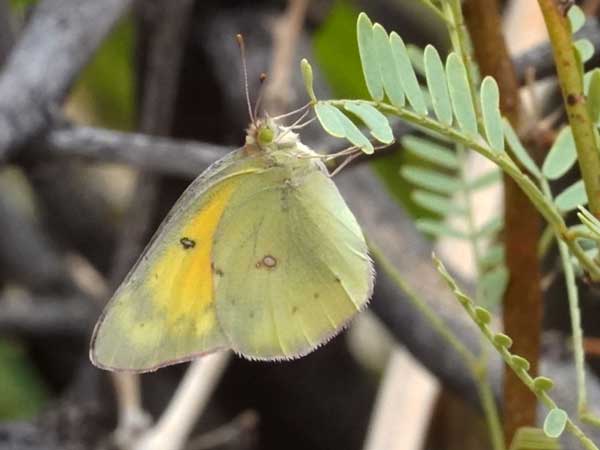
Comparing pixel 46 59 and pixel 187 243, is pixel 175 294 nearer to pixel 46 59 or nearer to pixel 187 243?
pixel 187 243

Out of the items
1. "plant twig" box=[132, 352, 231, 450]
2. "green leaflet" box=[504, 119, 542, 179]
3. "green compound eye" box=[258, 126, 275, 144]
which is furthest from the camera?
"plant twig" box=[132, 352, 231, 450]

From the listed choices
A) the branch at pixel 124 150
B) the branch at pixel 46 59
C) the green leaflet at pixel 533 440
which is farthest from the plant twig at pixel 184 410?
the green leaflet at pixel 533 440

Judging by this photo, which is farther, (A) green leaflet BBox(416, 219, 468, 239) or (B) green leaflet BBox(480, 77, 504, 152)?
(A) green leaflet BBox(416, 219, 468, 239)

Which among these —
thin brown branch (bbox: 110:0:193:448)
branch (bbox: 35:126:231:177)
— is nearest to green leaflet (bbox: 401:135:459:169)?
branch (bbox: 35:126:231:177)

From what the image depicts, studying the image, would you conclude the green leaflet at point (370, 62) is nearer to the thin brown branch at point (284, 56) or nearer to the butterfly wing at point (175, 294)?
the butterfly wing at point (175, 294)

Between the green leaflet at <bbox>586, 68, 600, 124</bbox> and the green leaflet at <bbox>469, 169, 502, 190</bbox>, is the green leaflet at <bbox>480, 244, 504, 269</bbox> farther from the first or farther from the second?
the green leaflet at <bbox>586, 68, 600, 124</bbox>

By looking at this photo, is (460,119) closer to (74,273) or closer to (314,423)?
(314,423)

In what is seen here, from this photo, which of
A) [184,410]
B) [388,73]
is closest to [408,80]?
[388,73]
